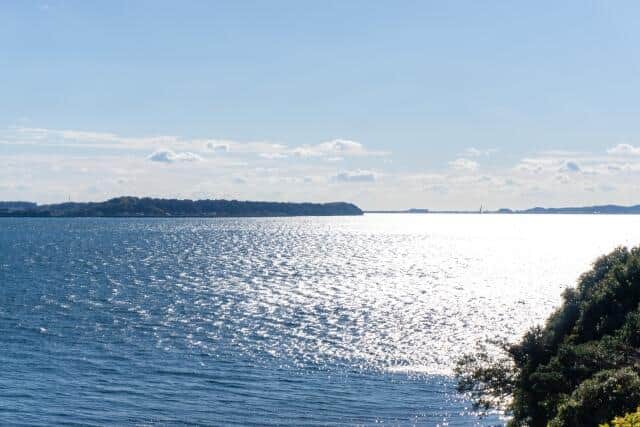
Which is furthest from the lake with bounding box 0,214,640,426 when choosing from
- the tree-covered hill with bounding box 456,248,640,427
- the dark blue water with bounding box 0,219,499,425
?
the tree-covered hill with bounding box 456,248,640,427

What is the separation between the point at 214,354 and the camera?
64562 mm

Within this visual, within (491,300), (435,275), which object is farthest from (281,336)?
(435,275)

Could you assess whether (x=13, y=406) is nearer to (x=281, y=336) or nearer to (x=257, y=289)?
(x=281, y=336)

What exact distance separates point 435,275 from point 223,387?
92.3 m

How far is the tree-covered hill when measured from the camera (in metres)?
26.8

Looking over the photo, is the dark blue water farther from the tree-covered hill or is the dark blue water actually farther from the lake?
the tree-covered hill

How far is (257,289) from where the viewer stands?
112m

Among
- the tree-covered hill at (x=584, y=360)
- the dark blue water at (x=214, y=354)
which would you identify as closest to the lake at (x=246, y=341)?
the dark blue water at (x=214, y=354)

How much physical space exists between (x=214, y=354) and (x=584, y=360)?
135 ft

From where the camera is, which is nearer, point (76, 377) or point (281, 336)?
point (76, 377)

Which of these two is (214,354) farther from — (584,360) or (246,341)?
(584,360)

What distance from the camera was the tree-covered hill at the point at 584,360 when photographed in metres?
26.8

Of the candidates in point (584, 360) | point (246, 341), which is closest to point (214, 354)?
point (246, 341)

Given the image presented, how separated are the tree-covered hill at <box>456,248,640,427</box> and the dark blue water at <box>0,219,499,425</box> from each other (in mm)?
10145
